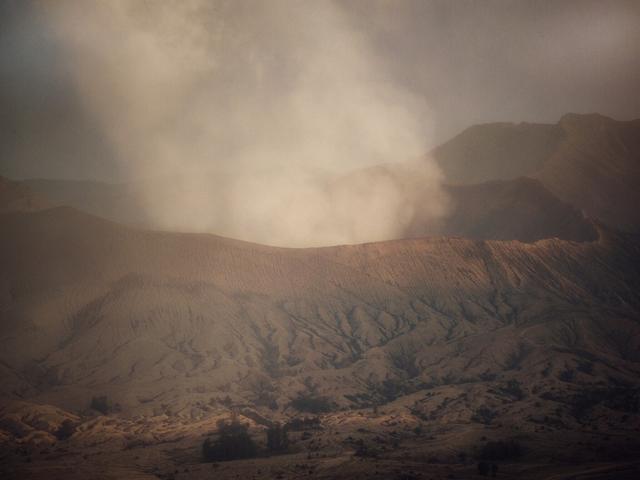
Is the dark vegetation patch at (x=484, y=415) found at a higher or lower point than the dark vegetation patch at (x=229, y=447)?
higher

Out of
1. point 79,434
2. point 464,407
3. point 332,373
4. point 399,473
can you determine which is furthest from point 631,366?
point 79,434

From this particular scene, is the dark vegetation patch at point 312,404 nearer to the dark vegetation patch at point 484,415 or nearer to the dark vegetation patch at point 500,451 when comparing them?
the dark vegetation patch at point 484,415

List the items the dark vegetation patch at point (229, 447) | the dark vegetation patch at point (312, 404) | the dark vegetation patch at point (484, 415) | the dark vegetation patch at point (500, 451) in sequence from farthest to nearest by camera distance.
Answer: the dark vegetation patch at point (312, 404) < the dark vegetation patch at point (484, 415) < the dark vegetation patch at point (229, 447) < the dark vegetation patch at point (500, 451)

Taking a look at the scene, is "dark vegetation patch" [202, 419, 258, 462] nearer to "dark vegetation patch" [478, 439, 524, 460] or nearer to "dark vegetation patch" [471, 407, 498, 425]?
"dark vegetation patch" [478, 439, 524, 460]

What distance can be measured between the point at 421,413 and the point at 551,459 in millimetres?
49822

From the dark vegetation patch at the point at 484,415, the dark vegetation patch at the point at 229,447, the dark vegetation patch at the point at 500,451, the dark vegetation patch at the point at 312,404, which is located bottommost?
the dark vegetation patch at the point at 500,451

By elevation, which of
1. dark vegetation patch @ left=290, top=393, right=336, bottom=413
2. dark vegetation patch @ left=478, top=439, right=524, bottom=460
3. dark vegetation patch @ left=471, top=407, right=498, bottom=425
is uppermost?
dark vegetation patch @ left=290, top=393, right=336, bottom=413

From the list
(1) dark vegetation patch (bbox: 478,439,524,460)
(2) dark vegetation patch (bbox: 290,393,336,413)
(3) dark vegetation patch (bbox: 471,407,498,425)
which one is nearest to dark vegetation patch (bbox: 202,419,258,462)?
(2) dark vegetation patch (bbox: 290,393,336,413)

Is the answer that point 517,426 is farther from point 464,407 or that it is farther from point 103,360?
point 103,360

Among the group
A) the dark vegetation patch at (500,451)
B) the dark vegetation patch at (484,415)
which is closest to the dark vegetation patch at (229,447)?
the dark vegetation patch at (500,451)

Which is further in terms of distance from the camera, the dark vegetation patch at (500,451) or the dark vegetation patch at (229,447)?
the dark vegetation patch at (229,447)

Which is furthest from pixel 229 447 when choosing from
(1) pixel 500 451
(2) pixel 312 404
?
(2) pixel 312 404

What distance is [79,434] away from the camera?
146 m

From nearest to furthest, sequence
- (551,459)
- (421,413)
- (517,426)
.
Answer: (551,459)
(517,426)
(421,413)
